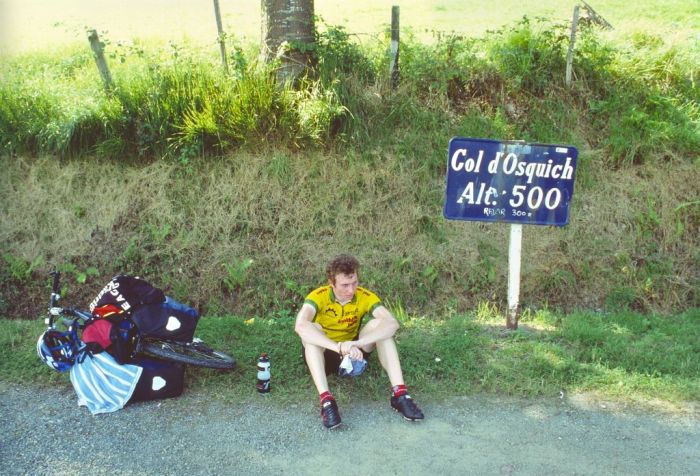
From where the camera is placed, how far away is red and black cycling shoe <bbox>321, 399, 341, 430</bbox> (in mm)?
4551

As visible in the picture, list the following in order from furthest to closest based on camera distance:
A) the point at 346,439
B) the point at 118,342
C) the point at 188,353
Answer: the point at 188,353 < the point at 118,342 < the point at 346,439

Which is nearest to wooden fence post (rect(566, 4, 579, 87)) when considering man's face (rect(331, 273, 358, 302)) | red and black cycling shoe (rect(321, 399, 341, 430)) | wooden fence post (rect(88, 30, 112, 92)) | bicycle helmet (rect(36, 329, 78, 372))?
man's face (rect(331, 273, 358, 302))

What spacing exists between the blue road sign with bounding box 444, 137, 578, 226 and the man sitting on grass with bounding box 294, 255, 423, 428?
1179 mm

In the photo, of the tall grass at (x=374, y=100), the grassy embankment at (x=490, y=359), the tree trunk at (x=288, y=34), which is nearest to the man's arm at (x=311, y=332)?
the grassy embankment at (x=490, y=359)

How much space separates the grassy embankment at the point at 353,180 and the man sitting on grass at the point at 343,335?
3.97ft

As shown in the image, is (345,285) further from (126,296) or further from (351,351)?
(126,296)

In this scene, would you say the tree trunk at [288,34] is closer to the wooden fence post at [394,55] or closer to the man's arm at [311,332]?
the wooden fence post at [394,55]

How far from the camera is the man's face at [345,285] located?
16.1 ft

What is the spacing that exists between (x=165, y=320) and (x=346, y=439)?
1.62 m

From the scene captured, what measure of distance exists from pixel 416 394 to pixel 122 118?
5057 mm

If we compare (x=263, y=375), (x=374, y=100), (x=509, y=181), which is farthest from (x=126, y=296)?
(x=374, y=100)

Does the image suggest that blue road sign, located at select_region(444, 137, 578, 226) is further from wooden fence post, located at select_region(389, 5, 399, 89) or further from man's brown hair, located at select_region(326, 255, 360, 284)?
wooden fence post, located at select_region(389, 5, 399, 89)

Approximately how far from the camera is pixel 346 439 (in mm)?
4461

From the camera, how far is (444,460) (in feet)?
13.8
